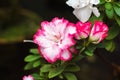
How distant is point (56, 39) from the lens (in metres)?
1.19

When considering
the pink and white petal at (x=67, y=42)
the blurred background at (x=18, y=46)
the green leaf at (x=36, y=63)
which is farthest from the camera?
the blurred background at (x=18, y=46)

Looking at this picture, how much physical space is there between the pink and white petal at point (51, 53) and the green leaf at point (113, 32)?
180 millimetres

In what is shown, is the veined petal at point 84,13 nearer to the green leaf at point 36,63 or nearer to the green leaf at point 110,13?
the green leaf at point 110,13

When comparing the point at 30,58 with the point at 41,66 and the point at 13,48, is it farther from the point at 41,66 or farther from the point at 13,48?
the point at 13,48

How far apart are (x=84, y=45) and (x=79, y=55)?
0.14 ft

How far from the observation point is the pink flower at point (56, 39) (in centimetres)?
115

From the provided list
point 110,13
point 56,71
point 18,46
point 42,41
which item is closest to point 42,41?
point 42,41

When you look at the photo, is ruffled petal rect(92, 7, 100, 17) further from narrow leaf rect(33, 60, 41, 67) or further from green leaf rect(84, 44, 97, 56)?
narrow leaf rect(33, 60, 41, 67)

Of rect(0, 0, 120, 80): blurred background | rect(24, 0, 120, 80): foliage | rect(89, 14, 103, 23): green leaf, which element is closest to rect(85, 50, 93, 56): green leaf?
rect(24, 0, 120, 80): foliage

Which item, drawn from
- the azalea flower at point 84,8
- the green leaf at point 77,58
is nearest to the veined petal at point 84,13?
the azalea flower at point 84,8

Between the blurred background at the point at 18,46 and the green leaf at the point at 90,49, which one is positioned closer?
the green leaf at the point at 90,49

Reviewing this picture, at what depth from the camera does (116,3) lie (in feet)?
4.03

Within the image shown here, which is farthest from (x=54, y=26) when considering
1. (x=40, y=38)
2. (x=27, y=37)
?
(x=27, y=37)

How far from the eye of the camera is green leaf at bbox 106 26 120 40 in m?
1.23
